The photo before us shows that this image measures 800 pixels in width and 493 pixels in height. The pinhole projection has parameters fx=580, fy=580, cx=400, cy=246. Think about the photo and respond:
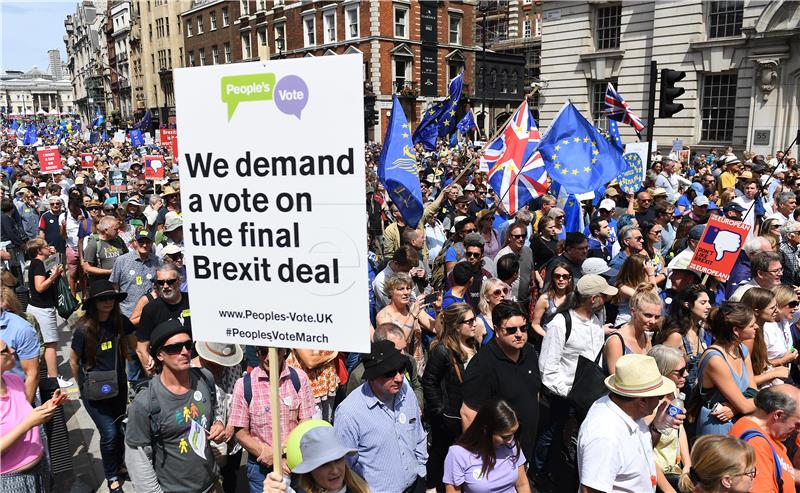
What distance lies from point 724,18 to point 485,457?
26.3 metres

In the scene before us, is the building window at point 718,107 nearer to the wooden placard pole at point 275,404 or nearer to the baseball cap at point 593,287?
the baseball cap at point 593,287

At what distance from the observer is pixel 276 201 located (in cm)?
243

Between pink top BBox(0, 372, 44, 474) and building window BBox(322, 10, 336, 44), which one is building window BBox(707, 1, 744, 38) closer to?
pink top BBox(0, 372, 44, 474)

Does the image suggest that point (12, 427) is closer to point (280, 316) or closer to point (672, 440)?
point (280, 316)

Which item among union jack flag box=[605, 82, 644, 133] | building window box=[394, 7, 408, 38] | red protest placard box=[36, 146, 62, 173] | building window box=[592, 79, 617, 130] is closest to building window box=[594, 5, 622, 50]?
building window box=[592, 79, 617, 130]

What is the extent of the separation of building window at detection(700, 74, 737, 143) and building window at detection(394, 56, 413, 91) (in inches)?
961

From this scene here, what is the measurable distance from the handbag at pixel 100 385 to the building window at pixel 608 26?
28633 millimetres

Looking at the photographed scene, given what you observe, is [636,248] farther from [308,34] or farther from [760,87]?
[308,34]

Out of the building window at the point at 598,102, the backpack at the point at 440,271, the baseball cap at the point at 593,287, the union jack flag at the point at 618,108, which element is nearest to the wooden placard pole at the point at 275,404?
the baseball cap at the point at 593,287

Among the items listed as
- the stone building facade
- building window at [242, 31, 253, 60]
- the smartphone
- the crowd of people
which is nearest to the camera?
the crowd of people

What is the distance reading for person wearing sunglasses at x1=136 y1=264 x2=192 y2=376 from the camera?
15.5 feet

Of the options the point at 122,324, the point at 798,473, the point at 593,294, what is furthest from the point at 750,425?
the point at 122,324

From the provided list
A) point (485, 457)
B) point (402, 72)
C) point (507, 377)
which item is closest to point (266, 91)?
point (485, 457)

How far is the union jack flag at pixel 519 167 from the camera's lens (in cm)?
845
